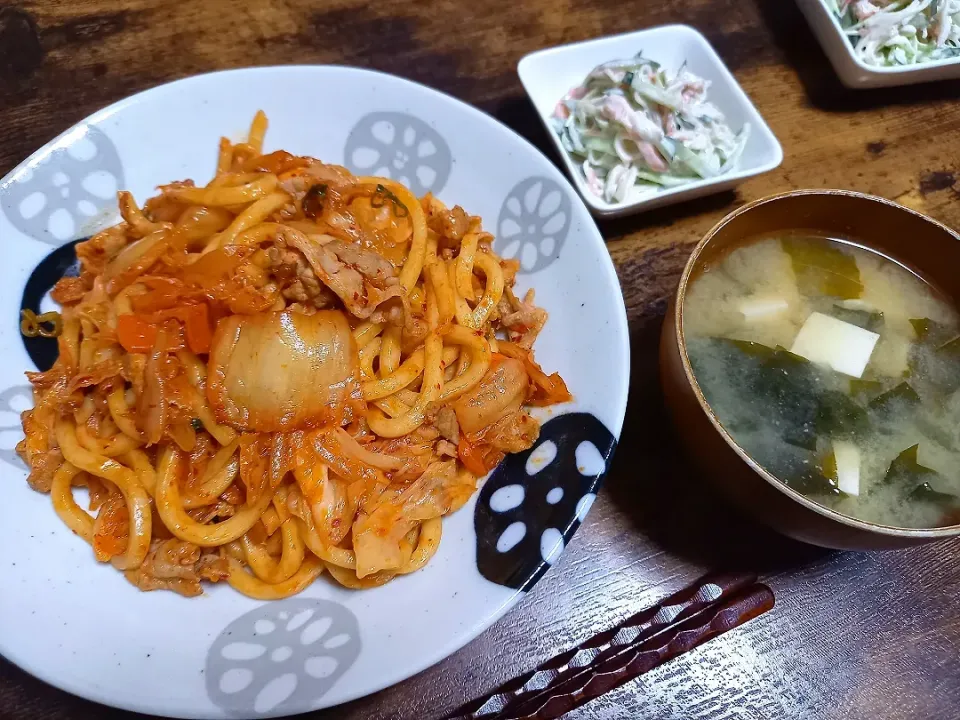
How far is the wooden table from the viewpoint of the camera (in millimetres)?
2061

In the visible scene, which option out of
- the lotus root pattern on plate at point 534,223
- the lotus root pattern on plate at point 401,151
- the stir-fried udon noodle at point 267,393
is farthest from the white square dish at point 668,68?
the stir-fried udon noodle at point 267,393

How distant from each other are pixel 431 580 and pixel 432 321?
2.92 feet

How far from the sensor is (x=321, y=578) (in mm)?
1977

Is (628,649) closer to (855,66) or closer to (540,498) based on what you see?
(540,498)

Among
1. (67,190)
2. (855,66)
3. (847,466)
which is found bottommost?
(847,466)

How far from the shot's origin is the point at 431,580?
1907 mm

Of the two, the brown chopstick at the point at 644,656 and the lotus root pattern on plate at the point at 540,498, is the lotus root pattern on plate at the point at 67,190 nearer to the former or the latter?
the lotus root pattern on plate at the point at 540,498

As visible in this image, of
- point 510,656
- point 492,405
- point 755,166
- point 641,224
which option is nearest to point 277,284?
point 492,405

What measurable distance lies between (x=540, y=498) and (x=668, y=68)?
2479 millimetres

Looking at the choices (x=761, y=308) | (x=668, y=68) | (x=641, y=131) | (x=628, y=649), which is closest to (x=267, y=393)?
(x=628, y=649)

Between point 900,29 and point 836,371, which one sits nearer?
point 836,371

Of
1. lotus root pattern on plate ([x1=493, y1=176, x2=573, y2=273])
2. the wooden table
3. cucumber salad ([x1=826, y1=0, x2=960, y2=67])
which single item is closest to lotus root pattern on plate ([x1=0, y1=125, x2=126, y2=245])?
the wooden table

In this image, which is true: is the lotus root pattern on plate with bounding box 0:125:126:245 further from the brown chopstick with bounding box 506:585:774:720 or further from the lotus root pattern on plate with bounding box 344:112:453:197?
the brown chopstick with bounding box 506:585:774:720

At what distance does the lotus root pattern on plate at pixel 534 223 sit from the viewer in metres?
2.34
